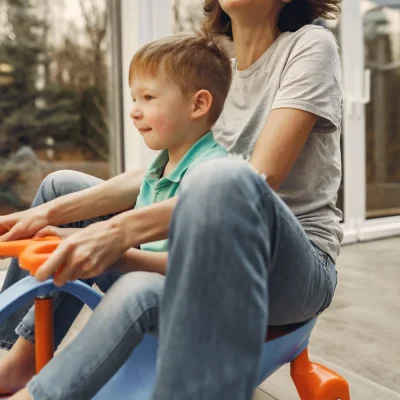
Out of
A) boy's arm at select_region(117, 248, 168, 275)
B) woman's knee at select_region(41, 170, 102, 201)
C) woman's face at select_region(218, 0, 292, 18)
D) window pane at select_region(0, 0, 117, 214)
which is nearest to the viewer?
boy's arm at select_region(117, 248, 168, 275)

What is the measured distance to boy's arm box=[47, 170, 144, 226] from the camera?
3.14 feet

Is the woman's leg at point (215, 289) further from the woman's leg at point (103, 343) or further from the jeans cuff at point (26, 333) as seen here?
the jeans cuff at point (26, 333)

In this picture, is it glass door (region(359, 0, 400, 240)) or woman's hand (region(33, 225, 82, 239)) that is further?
glass door (region(359, 0, 400, 240))

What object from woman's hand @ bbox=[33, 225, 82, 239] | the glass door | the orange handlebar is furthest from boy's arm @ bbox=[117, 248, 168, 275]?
the glass door

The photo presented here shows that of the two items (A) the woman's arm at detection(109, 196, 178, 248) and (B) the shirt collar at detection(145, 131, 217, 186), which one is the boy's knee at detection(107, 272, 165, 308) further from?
(B) the shirt collar at detection(145, 131, 217, 186)

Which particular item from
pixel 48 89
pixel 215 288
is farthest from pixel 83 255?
A: pixel 48 89

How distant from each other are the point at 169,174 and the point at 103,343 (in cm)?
37

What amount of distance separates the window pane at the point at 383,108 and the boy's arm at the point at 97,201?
2.23 m

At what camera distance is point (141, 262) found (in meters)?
0.77

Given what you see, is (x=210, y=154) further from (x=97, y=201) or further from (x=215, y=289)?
(x=215, y=289)

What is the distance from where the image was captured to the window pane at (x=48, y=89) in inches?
73.5

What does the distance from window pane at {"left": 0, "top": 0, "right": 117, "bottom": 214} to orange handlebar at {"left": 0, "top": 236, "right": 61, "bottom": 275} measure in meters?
1.21

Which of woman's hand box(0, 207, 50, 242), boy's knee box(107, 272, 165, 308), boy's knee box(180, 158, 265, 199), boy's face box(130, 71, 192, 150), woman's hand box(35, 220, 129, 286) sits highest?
boy's face box(130, 71, 192, 150)

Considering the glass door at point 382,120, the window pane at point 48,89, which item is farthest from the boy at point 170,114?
the glass door at point 382,120
